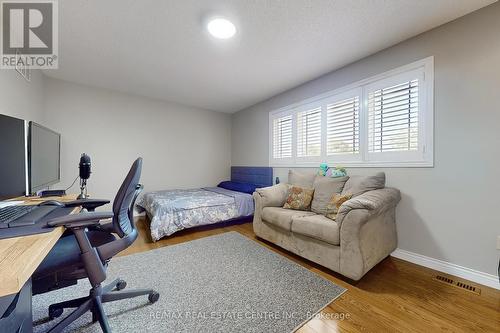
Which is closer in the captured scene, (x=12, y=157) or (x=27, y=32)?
(x=12, y=157)

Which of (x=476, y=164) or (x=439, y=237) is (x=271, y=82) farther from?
(x=439, y=237)

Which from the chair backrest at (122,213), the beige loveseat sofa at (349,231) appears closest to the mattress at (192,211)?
the beige loveseat sofa at (349,231)

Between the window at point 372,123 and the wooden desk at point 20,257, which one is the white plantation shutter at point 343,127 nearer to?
the window at point 372,123

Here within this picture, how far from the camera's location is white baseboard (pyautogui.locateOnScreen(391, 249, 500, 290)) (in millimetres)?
1686

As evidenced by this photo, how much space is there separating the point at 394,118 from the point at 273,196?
170 cm

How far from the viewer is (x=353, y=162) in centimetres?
261

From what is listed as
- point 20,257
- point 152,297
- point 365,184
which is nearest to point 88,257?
point 20,257

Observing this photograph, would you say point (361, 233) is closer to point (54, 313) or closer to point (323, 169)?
point (323, 169)

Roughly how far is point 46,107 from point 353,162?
4673mm

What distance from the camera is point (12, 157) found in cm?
121

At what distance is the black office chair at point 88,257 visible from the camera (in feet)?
3.25

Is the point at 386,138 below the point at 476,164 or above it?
above

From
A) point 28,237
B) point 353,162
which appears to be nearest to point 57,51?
point 28,237

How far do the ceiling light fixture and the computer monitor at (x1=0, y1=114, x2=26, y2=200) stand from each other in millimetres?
1670
